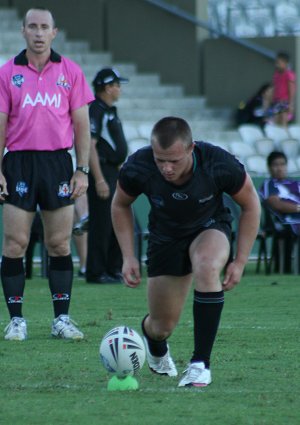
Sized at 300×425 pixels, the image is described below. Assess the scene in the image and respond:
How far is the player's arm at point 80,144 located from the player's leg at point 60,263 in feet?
0.51

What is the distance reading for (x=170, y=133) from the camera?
6617 millimetres

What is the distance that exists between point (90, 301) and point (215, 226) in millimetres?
5283

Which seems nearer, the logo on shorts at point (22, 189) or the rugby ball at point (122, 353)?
the rugby ball at point (122, 353)

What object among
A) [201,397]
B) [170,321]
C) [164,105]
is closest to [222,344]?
[170,321]

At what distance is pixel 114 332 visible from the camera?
7.22m

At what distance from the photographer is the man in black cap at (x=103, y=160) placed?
1362 cm

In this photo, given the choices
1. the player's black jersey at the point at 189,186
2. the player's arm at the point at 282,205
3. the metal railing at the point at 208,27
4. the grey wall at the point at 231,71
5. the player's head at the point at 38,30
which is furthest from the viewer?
the grey wall at the point at 231,71

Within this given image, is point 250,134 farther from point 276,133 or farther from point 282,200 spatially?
point 282,200

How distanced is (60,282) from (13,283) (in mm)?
328

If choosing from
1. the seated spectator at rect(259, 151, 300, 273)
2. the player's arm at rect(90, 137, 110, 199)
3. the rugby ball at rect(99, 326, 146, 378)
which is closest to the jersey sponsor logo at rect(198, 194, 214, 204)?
the rugby ball at rect(99, 326, 146, 378)

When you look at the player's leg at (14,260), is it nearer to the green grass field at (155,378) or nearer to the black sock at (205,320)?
the green grass field at (155,378)

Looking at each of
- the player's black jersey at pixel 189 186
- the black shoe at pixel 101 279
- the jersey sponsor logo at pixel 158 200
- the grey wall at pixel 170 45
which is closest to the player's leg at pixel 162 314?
the player's black jersey at pixel 189 186

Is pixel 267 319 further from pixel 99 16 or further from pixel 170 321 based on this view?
pixel 99 16

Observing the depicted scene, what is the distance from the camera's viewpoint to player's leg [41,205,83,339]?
9.02m
